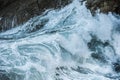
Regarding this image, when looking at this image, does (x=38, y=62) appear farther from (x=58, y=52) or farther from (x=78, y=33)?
(x=78, y=33)

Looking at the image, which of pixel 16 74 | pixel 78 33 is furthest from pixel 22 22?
pixel 16 74

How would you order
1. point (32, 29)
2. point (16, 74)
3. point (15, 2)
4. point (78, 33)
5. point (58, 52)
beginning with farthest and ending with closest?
point (15, 2), point (32, 29), point (78, 33), point (58, 52), point (16, 74)

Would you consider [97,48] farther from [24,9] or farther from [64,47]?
[24,9]

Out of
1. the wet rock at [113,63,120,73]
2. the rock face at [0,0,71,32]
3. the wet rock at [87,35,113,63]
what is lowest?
the wet rock at [113,63,120,73]

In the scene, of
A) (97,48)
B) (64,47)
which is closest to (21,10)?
(64,47)

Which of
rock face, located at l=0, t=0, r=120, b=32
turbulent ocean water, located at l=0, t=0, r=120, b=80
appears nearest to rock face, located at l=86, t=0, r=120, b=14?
rock face, located at l=0, t=0, r=120, b=32

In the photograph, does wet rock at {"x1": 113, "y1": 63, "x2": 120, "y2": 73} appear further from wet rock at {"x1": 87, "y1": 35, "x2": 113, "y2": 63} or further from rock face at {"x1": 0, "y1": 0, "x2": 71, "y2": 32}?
rock face at {"x1": 0, "y1": 0, "x2": 71, "y2": 32}
